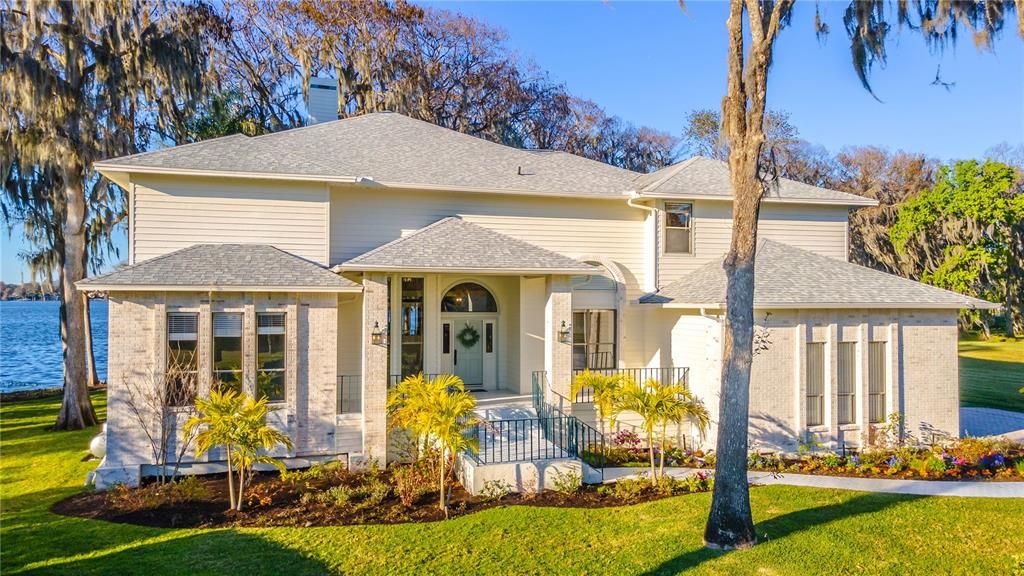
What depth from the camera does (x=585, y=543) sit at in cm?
772

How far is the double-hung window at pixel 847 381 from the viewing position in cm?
1248

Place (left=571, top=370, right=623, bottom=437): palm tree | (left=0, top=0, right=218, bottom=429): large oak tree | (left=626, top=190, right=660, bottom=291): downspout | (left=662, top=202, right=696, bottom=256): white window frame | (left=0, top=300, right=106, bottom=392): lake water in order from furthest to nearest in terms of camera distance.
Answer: (left=0, top=300, right=106, bottom=392): lake water → (left=662, top=202, right=696, bottom=256): white window frame → (left=626, top=190, right=660, bottom=291): downspout → (left=0, top=0, right=218, bottom=429): large oak tree → (left=571, top=370, right=623, bottom=437): palm tree

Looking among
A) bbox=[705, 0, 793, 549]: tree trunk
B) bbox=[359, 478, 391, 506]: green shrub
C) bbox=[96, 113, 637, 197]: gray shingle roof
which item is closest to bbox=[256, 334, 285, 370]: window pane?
bbox=[359, 478, 391, 506]: green shrub

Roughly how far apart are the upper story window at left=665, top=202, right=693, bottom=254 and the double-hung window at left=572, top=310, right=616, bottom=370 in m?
2.31

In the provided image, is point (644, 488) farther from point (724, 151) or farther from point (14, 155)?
point (14, 155)

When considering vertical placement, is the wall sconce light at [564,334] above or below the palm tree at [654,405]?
above

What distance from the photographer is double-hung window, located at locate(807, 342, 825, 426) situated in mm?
12320

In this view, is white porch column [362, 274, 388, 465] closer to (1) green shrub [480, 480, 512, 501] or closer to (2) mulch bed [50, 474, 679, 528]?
(2) mulch bed [50, 474, 679, 528]

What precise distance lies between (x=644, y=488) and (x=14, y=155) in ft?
56.4

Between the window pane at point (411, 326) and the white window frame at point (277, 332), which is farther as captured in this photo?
the window pane at point (411, 326)

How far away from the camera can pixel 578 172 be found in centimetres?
1589

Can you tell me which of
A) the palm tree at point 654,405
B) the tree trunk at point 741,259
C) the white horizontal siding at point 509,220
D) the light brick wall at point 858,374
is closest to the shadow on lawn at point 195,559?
the tree trunk at point 741,259

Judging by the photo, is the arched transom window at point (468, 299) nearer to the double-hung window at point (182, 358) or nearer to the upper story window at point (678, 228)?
the upper story window at point (678, 228)

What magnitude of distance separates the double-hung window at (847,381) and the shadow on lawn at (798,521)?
305 centimetres
